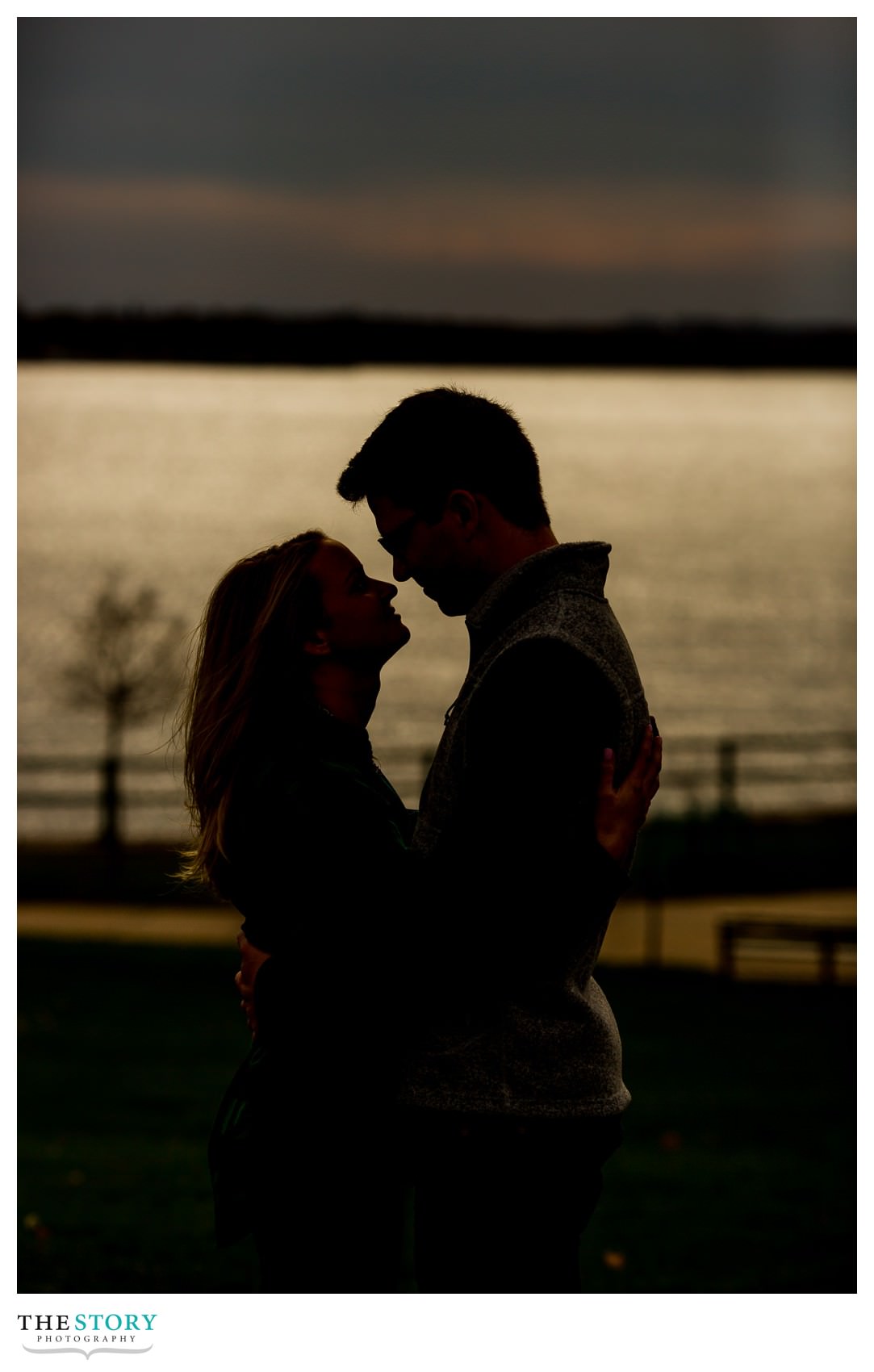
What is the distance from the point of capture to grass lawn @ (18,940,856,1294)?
591cm

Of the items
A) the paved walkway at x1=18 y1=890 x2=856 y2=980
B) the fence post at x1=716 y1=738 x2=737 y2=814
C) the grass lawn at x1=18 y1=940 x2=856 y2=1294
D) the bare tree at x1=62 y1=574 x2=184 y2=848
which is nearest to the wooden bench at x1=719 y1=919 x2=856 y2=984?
the grass lawn at x1=18 y1=940 x2=856 y2=1294

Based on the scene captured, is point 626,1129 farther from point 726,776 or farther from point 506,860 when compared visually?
point 726,776

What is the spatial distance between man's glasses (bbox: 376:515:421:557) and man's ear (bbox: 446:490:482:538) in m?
0.05

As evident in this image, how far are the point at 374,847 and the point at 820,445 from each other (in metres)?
179

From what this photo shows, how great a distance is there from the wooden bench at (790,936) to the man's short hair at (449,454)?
30.8ft

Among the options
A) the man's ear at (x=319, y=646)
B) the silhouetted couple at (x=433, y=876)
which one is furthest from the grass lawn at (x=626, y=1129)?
the man's ear at (x=319, y=646)

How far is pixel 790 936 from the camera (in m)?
11.2

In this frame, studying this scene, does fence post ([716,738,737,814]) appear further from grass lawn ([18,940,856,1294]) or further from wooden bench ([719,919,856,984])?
grass lawn ([18,940,856,1294])

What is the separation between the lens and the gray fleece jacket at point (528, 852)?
2.01 meters

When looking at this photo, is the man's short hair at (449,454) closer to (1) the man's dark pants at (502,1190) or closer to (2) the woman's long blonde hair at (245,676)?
(2) the woman's long blonde hair at (245,676)

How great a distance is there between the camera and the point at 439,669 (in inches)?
2101

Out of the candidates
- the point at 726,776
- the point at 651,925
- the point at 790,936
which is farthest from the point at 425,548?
the point at 726,776

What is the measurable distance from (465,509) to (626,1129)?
6.92m
